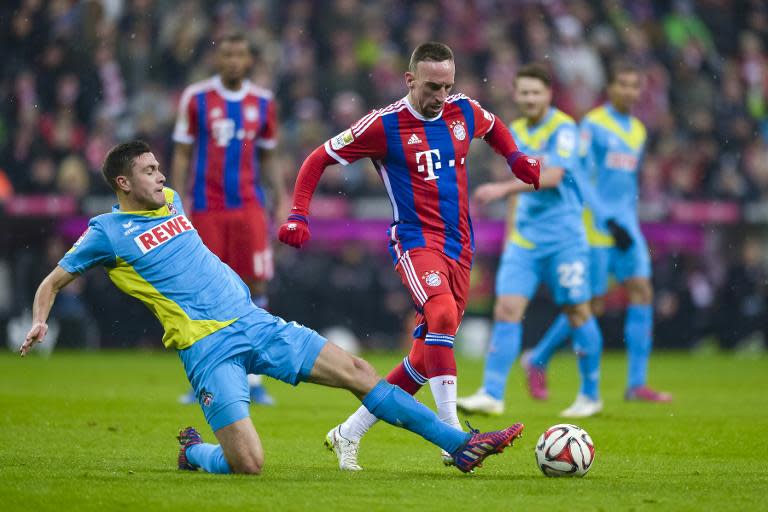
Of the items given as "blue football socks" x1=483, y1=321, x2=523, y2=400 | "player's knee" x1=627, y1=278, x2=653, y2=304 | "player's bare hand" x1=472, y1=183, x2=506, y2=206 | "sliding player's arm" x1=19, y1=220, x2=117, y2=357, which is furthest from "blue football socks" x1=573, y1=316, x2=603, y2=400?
"sliding player's arm" x1=19, y1=220, x2=117, y2=357

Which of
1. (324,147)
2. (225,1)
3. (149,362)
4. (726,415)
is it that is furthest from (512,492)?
(225,1)

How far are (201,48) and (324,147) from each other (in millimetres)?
13036

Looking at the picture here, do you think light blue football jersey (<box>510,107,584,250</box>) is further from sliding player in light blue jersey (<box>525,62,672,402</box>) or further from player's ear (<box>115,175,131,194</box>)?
player's ear (<box>115,175,131,194</box>)

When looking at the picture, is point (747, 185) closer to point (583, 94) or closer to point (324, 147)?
point (583, 94)

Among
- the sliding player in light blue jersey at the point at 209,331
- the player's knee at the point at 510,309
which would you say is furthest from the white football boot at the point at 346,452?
the player's knee at the point at 510,309

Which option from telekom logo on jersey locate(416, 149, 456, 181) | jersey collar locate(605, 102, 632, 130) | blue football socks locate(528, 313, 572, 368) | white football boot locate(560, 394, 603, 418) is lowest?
white football boot locate(560, 394, 603, 418)

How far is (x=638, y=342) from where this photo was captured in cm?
1205

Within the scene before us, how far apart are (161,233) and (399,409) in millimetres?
1628

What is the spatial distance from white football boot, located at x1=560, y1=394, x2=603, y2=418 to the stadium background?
8.23 m

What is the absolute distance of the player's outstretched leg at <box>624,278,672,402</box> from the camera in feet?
39.2

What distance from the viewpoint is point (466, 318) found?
19.1 meters

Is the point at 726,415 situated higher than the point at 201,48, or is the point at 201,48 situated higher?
the point at 201,48

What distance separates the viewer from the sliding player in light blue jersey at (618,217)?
1198 centimetres

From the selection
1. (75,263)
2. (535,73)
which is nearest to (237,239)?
(535,73)
